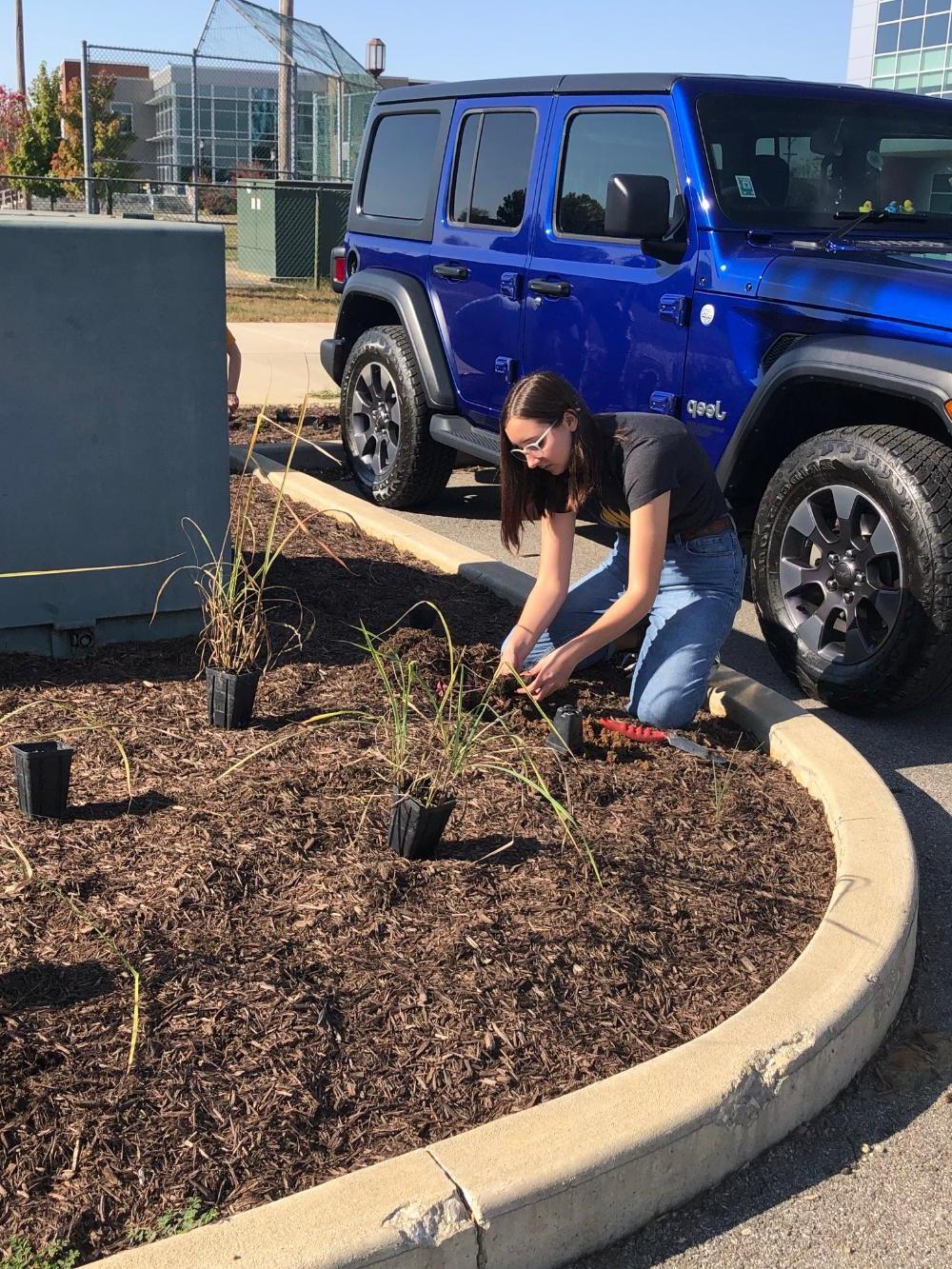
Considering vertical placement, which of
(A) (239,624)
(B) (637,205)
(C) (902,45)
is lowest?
(A) (239,624)

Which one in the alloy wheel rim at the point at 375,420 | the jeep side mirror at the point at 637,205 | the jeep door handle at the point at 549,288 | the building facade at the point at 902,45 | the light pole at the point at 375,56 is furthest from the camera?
the building facade at the point at 902,45

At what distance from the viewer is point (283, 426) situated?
8.69 meters

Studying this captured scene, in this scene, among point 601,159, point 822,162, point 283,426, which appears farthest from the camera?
point 283,426

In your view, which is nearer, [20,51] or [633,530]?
[633,530]

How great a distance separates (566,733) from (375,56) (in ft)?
64.8

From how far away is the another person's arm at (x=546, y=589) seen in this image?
411cm

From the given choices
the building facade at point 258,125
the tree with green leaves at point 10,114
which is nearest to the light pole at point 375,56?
the building facade at point 258,125

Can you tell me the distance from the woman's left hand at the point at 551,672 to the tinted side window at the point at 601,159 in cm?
240

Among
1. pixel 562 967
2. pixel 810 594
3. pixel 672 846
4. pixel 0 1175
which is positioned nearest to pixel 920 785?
pixel 810 594

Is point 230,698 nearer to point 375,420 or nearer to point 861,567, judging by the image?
point 861,567

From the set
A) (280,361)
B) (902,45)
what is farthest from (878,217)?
(902,45)

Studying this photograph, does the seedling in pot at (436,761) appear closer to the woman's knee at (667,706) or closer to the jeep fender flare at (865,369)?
the woman's knee at (667,706)

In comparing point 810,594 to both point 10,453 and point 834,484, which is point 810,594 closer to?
point 834,484

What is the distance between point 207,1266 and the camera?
196 centimetres
